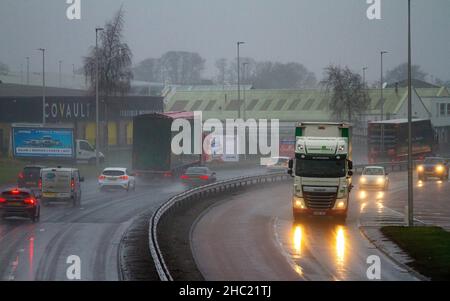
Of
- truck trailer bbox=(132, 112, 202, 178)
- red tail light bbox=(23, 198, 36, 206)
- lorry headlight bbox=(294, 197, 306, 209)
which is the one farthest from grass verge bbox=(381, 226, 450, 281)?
truck trailer bbox=(132, 112, 202, 178)

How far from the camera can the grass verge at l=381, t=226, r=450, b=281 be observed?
86.9ft

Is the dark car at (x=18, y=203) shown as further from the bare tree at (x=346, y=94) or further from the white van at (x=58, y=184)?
the bare tree at (x=346, y=94)

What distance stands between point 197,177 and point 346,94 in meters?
45.6

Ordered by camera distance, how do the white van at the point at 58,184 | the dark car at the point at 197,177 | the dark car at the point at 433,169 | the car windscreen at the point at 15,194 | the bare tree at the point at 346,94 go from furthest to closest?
Answer: the bare tree at the point at 346,94, the dark car at the point at 433,169, the dark car at the point at 197,177, the white van at the point at 58,184, the car windscreen at the point at 15,194

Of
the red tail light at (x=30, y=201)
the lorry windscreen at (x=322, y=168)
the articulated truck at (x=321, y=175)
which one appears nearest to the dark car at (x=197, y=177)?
the articulated truck at (x=321, y=175)

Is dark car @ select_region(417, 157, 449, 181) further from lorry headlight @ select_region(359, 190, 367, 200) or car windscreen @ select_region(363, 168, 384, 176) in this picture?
lorry headlight @ select_region(359, 190, 367, 200)

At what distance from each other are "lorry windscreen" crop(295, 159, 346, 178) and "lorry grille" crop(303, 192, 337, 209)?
0.83 metres

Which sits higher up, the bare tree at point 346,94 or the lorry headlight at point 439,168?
the bare tree at point 346,94

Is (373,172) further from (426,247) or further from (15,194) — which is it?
(15,194)

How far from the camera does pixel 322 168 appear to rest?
125 ft

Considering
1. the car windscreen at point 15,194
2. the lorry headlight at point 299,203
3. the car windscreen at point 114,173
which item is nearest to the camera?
the car windscreen at point 15,194

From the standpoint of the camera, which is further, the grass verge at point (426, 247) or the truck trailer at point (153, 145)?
the truck trailer at point (153, 145)

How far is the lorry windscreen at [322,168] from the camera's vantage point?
38156mm

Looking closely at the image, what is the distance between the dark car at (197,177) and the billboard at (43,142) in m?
13.3
